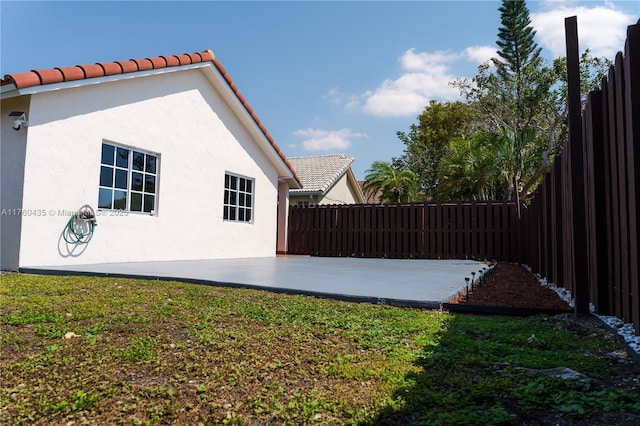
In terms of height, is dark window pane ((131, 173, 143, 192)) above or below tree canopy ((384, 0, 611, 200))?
below

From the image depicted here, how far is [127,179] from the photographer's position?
886cm

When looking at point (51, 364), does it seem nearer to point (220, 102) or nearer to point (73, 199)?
point (73, 199)

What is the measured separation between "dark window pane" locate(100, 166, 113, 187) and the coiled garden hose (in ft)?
2.09

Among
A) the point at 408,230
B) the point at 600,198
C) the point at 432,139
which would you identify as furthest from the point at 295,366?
the point at 432,139

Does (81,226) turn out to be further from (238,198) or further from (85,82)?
(238,198)

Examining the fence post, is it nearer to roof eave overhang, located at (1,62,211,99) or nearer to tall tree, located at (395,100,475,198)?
roof eave overhang, located at (1,62,211,99)

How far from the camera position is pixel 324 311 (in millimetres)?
4285

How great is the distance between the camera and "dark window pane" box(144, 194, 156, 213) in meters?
9.34

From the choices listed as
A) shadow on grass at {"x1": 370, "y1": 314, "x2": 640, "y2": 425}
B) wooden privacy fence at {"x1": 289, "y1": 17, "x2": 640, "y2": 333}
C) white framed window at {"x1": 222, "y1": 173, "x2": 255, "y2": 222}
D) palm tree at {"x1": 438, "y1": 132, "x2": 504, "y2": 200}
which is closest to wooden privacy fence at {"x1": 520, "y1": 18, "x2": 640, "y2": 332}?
wooden privacy fence at {"x1": 289, "y1": 17, "x2": 640, "y2": 333}

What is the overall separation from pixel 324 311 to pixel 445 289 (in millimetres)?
2258

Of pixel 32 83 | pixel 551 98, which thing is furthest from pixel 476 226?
pixel 551 98

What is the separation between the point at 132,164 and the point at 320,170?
53.5ft

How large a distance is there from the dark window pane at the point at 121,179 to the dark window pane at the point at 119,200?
0.15 meters

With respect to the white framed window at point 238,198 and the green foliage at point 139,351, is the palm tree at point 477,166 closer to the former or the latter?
the white framed window at point 238,198
